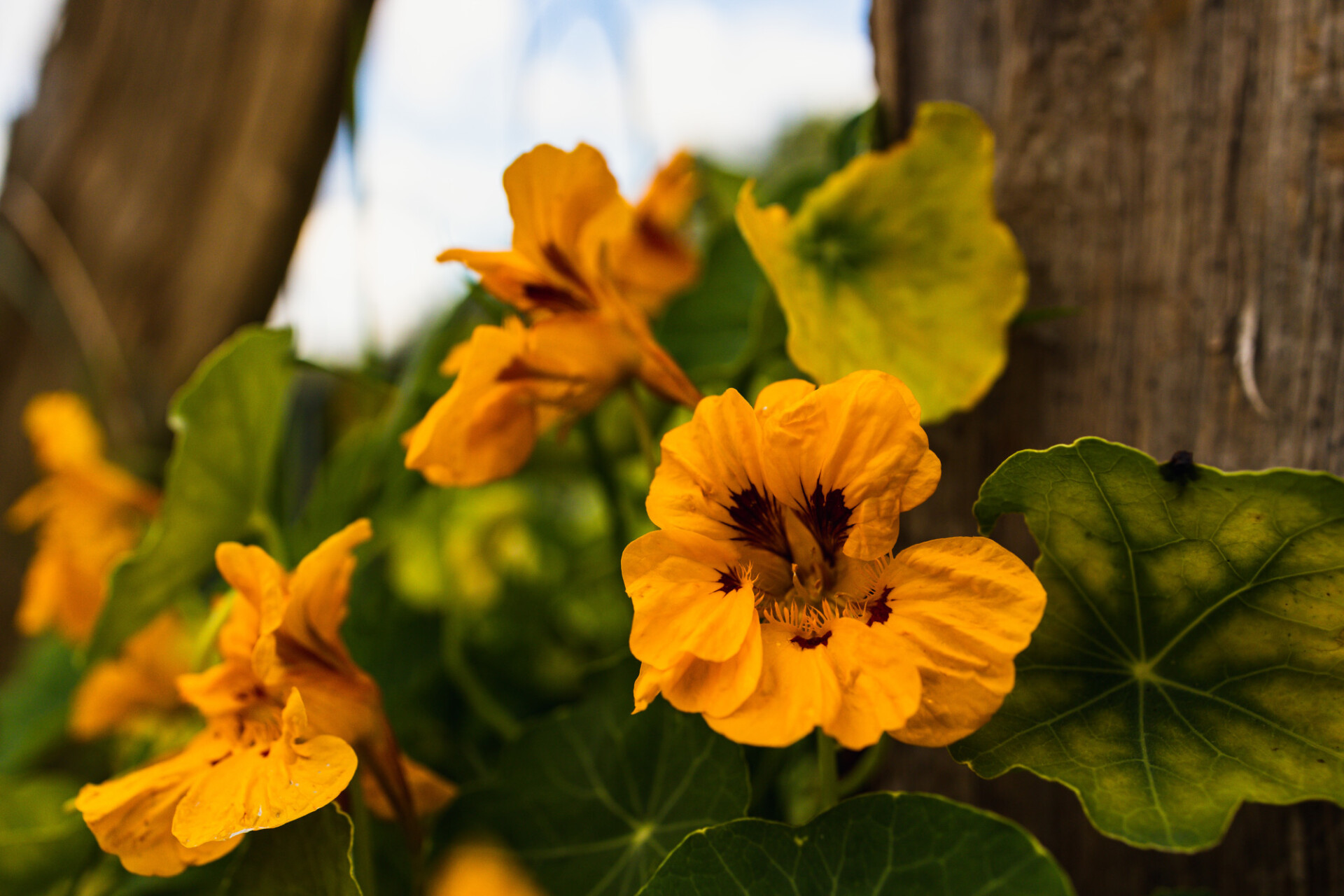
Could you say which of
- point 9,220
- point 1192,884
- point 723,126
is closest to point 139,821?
point 1192,884

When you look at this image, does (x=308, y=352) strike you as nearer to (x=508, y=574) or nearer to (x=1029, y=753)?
(x=508, y=574)

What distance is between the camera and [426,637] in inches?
31.1

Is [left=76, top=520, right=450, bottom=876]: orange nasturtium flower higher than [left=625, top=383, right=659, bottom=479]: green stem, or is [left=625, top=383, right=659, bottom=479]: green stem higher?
[left=625, top=383, right=659, bottom=479]: green stem

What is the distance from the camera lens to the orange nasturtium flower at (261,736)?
35cm

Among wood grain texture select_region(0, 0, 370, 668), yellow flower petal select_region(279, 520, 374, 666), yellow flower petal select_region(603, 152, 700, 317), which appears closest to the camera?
yellow flower petal select_region(279, 520, 374, 666)

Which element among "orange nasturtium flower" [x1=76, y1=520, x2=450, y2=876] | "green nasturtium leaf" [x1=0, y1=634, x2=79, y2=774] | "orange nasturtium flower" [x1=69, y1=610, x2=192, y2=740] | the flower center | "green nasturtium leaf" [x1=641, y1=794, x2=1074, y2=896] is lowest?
"green nasturtium leaf" [x1=0, y1=634, x2=79, y2=774]

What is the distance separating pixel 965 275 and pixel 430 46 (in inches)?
27.4

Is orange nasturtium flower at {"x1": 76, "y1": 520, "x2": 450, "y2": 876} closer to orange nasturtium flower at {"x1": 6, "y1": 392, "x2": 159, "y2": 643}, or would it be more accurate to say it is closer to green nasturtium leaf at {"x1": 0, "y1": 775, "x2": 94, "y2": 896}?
green nasturtium leaf at {"x1": 0, "y1": 775, "x2": 94, "y2": 896}

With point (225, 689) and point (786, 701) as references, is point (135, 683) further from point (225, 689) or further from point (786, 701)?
point (786, 701)

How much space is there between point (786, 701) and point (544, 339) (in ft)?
0.90

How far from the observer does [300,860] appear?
1.34 feet

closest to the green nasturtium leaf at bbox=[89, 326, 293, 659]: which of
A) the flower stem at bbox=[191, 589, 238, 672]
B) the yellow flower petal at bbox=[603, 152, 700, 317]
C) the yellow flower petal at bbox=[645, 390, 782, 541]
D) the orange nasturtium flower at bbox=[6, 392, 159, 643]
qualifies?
the flower stem at bbox=[191, 589, 238, 672]

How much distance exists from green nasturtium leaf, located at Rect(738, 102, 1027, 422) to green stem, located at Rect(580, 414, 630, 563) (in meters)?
0.24

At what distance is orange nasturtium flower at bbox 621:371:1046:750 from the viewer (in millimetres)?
303
